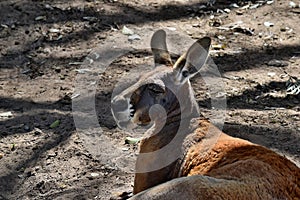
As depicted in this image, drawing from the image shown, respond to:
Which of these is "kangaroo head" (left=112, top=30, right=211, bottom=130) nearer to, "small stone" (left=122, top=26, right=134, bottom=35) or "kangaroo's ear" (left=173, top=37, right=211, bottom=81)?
"kangaroo's ear" (left=173, top=37, right=211, bottom=81)

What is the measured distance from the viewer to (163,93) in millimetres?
4977

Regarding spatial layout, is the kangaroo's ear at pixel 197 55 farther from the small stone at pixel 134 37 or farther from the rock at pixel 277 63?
the small stone at pixel 134 37

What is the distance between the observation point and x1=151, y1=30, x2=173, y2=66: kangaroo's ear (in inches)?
205

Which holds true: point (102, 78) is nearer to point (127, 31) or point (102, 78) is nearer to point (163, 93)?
point (127, 31)

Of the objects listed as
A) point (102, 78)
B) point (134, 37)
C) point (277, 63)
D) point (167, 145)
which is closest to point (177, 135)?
point (167, 145)

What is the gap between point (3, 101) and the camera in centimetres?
675

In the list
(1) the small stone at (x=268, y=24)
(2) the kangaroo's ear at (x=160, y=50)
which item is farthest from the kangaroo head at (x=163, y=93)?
(1) the small stone at (x=268, y=24)

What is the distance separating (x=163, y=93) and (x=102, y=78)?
2.22 meters

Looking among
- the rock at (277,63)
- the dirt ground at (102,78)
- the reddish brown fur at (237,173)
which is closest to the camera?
the reddish brown fur at (237,173)

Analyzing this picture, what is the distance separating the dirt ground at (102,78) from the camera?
18.7ft

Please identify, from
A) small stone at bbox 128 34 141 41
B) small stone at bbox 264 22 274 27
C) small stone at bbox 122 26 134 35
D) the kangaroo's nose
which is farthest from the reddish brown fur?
small stone at bbox 264 22 274 27

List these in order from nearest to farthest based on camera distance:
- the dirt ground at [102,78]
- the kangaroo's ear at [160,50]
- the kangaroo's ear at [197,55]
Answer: the kangaroo's ear at [197,55], the kangaroo's ear at [160,50], the dirt ground at [102,78]

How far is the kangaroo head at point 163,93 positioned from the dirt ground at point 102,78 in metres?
0.77

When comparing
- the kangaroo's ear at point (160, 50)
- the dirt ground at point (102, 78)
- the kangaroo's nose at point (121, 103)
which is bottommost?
the dirt ground at point (102, 78)
